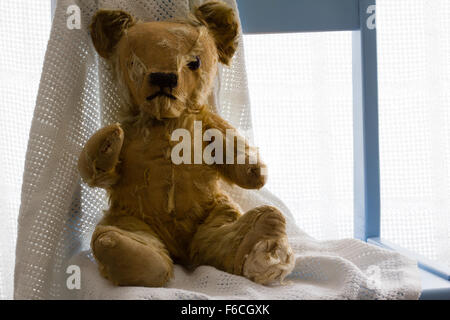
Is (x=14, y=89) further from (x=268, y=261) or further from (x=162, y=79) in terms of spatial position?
(x=268, y=261)

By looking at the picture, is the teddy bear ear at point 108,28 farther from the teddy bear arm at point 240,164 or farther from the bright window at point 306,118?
the bright window at point 306,118

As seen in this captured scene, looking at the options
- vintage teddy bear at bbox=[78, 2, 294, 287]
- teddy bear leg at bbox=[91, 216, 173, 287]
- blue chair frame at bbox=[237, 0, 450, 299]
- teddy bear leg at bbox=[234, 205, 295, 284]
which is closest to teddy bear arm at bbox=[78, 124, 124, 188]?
vintage teddy bear at bbox=[78, 2, 294, 287]

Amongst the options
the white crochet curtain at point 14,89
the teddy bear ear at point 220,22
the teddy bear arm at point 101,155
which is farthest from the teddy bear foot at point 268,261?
the white crochet curtain at point 14,89

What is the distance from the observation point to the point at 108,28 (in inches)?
34.8

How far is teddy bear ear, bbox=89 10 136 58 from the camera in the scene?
2.90 ft

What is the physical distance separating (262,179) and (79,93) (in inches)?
14.5

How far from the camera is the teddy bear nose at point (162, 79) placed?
80cm

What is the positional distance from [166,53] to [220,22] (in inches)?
5.9

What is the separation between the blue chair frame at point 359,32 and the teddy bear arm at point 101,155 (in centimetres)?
43

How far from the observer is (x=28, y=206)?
2.73 feet

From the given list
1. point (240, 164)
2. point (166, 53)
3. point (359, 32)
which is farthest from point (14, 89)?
point (359, 32)

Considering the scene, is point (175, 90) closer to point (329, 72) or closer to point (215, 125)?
point (215, 125)

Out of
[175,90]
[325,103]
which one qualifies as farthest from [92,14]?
[325,103]
